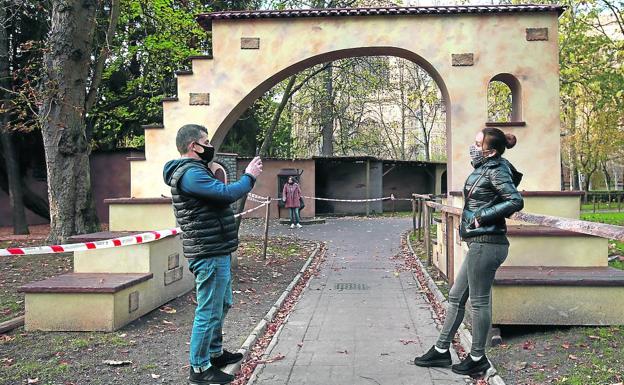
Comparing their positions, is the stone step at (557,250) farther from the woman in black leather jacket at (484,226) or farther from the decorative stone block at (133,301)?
the decorative stone block at (133,301)

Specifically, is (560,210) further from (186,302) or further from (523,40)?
(186,302)

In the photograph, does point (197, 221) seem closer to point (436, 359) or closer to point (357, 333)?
point (436, 359)

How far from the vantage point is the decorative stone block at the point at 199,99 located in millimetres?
8617

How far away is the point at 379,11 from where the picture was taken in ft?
27.9

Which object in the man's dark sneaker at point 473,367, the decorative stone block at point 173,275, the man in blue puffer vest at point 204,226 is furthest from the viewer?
the decorative stone block at point 173,275

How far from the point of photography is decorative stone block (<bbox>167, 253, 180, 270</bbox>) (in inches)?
290

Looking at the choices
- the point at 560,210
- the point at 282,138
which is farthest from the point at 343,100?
the point at 560,210

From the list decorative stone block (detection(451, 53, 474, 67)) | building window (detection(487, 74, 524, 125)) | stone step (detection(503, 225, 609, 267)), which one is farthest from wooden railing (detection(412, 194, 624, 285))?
decorative stone block (detection(451, 53, 474, 67))

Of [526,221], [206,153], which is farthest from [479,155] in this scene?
[206,153]

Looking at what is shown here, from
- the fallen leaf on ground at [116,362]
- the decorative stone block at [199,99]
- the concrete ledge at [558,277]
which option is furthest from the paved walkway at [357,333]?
the decorative stone block at [199,99]

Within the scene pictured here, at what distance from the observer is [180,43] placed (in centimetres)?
1767

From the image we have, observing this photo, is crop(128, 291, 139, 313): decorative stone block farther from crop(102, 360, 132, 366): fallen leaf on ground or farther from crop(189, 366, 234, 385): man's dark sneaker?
crop(189, 366, 234, 385): man's dark sneaker

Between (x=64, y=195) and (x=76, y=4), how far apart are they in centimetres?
357

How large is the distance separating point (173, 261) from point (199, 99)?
2644mm
